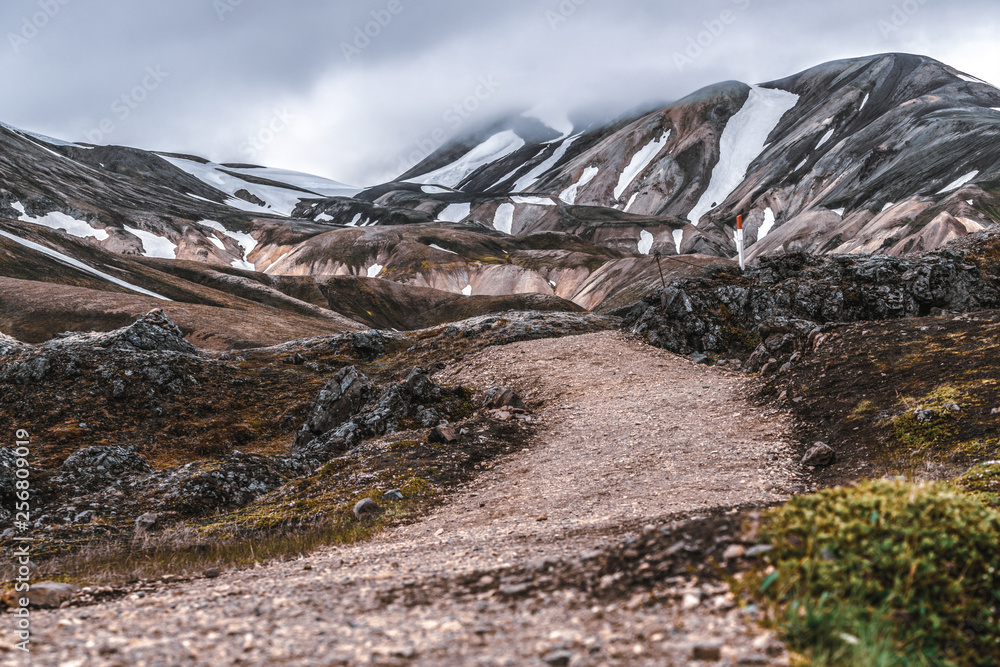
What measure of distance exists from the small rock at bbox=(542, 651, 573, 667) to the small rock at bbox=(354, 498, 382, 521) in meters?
10.3

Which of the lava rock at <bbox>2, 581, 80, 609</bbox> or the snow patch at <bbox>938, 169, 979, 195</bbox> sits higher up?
the snow patch at <bbox>938, 169, 979, 195</bbox>

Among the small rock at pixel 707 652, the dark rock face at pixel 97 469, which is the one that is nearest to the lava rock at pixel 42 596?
the small rock at pixel 707 652

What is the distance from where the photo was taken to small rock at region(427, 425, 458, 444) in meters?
18.9

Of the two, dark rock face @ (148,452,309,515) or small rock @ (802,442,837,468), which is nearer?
small rock @ (802,442,837,468)

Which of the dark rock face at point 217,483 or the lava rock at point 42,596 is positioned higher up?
the lava rock at point 42,596

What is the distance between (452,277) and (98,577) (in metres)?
163

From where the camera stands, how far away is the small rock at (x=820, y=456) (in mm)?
14305

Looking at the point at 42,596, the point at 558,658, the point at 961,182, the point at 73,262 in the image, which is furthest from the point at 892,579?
the point at 961,182

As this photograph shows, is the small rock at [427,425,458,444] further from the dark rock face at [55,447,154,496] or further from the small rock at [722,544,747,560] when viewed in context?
the small rock at [722,544,747,560]

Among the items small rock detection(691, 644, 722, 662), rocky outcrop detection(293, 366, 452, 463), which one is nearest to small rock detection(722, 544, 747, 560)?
small rock detection(691, 644, 722, 662)

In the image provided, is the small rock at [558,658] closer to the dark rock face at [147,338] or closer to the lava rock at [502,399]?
the lava rock at [502,399]

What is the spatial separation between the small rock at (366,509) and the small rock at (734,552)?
33.4 ft

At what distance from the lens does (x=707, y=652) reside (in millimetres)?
4465

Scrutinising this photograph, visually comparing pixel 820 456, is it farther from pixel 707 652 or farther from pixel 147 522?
pixel 147 522
